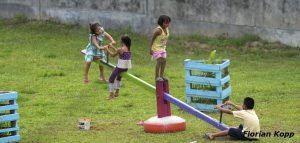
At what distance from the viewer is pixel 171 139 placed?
12.0m

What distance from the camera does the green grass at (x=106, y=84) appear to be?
12.8 m

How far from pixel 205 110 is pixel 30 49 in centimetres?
825

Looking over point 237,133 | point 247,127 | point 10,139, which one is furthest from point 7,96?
point 247,127

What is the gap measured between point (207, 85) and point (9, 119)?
408cm

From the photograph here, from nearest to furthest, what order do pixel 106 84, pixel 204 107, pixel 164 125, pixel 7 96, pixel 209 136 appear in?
pixel 209 136 < pixel 7 96 < pixel 164 125 < pixel 204 107 < pixel 106 84

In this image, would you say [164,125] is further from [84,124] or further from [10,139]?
[10,139]

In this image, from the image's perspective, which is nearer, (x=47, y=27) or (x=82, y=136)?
(x=82, y=136)

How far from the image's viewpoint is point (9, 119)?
12016 mm

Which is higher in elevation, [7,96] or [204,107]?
[7,96]

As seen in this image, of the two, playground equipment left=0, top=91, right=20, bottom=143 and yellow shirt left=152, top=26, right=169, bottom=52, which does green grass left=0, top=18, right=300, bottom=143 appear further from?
yellow shirt left=152, top=26, right=169, bottom=52

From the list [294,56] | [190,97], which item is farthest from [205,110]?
[294,56]

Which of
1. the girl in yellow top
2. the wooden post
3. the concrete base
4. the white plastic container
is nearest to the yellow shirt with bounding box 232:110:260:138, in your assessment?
the concrete base

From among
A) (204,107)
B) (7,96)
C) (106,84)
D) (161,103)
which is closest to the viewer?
(7,96)

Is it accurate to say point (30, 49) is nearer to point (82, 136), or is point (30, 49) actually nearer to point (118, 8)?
point (118, 8)
